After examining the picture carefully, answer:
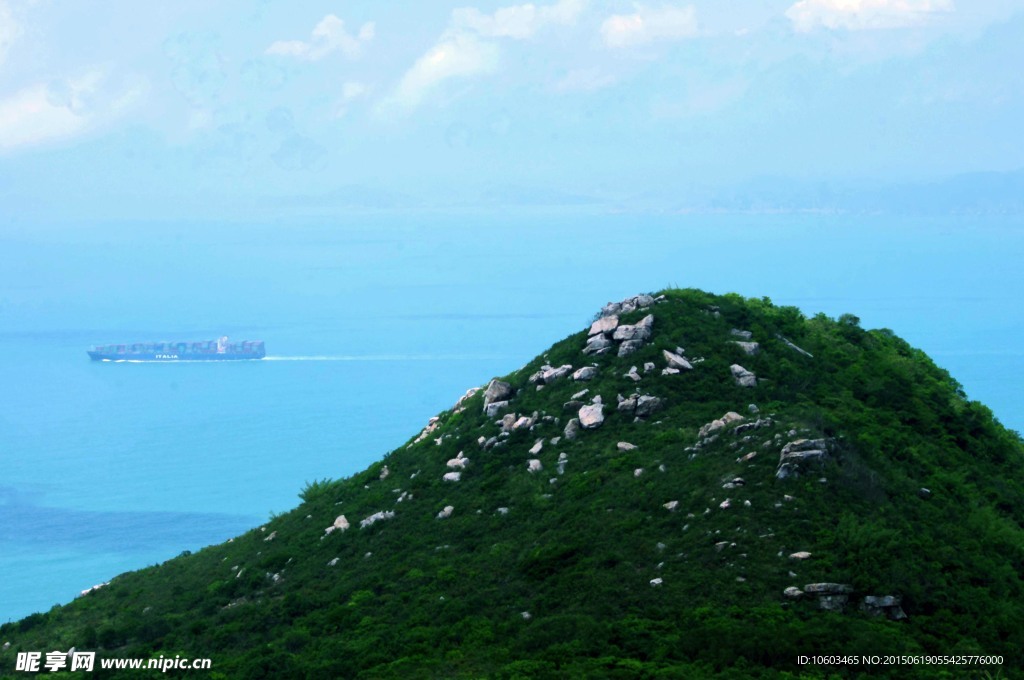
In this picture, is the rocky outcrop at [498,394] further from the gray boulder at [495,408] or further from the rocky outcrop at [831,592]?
the rocky outcrop at [831,592]

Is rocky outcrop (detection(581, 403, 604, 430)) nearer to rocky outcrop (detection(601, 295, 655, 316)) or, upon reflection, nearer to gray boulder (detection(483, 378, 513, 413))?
gray boulder (detection(483, 378, 513, 413))

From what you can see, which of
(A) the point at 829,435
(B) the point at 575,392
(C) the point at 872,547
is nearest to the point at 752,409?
(A) the point at 829,435

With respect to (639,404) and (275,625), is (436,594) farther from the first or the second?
(639,404)

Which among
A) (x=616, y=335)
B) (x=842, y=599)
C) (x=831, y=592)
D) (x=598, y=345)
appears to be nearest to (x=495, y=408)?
(x=598, y=345)

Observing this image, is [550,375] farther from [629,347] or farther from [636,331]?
[636,331]

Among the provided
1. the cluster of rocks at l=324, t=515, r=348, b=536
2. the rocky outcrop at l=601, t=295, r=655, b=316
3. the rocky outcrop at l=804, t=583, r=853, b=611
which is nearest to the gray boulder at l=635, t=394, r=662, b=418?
the rocky outcrop at l=601, t=295, r=655, b=316

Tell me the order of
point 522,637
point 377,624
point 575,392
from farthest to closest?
point 575,392
point 377,624
point 522,637
